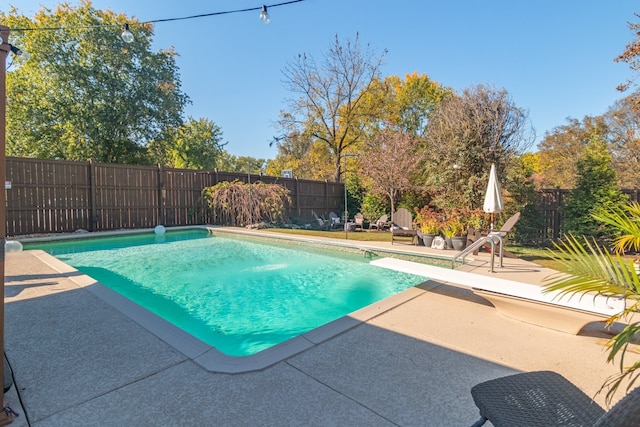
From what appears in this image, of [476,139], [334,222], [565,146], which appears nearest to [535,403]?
[476,139]

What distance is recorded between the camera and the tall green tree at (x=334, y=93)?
17.2 metres

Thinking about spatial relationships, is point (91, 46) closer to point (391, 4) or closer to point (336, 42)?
point (336, 42)

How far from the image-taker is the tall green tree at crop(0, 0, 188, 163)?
13266 mm

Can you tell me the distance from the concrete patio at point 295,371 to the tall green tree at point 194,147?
16.3m

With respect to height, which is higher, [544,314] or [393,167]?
[393,167]

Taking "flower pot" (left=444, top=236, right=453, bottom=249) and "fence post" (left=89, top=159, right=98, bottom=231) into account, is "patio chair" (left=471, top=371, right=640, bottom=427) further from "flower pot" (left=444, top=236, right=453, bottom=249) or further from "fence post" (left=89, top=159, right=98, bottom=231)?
"fence post" (left=89, top=159, right=98, bottom=231)

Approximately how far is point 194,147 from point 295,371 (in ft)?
74.6

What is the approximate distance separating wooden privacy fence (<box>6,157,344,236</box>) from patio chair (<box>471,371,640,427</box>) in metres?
11.4

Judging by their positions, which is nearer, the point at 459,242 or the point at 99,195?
the point at 459,242

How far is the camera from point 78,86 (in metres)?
13.6

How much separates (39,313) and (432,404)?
145 inches

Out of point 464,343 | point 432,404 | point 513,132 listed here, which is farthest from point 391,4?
point 432,404

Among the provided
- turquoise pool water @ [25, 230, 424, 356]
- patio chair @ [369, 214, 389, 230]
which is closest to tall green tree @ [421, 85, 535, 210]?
patio chair @ [369, 214, 389, 230]

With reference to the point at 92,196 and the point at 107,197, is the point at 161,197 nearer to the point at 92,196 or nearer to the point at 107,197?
the point at 107,197
